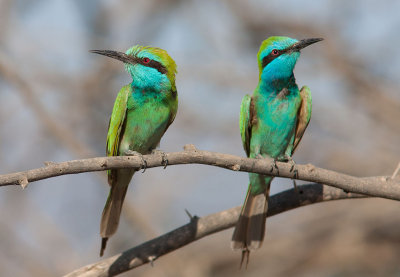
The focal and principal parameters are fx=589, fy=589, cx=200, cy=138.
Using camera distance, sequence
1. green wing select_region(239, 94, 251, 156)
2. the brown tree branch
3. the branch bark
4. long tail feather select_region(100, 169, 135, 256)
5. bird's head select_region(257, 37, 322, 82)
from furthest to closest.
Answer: green wing select_region(239, 94, 251, 156)
bird's head select_region(257, 37, 322, 82)
long tail feather select_region(100, 169, 135, 256)
the brown tree branch
the branch bark

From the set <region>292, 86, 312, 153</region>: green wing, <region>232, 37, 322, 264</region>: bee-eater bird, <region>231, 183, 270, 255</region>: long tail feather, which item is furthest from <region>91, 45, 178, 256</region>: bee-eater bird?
<region>292, 86, 312, 153</region>: green wing

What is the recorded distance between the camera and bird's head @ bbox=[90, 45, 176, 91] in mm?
3855

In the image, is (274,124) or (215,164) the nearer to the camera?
(215,164)

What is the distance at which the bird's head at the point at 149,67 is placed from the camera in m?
3.86

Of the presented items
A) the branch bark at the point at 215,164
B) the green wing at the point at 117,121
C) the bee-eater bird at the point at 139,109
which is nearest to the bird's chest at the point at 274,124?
the bee-eater bird at the point at 139,109

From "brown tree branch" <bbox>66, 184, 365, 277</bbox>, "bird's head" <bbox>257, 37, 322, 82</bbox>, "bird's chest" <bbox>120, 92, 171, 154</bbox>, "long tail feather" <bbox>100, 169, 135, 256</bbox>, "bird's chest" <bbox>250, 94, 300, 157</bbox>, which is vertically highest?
"bird's head" <bbox>257, 37, 322, 82</bbox>

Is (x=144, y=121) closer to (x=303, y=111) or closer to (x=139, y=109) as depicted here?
(x=139, y=109)

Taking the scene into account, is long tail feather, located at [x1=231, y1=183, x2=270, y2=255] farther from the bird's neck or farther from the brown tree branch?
the bird's neck

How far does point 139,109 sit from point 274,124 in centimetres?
91

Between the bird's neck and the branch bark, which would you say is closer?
the branch bark

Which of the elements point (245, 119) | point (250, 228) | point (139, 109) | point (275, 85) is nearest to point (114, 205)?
point (139, 109)

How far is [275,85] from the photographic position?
13.1 ft

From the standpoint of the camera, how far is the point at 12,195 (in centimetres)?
626

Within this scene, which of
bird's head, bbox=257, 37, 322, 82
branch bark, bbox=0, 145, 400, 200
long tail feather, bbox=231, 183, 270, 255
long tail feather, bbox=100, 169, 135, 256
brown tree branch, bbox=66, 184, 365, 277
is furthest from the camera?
bird's head, bbox=257, 37, 322, 82
